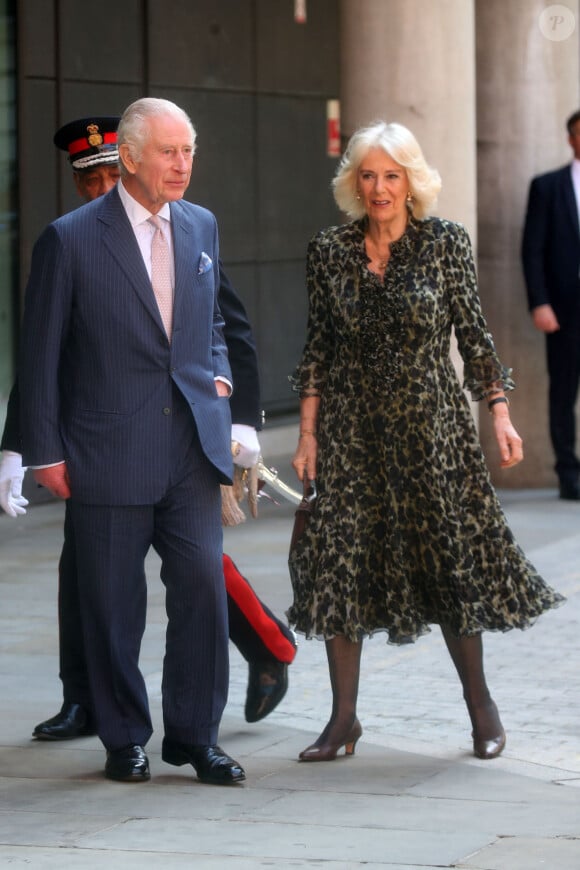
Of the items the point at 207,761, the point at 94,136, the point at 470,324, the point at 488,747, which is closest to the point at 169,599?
the point at 207,761

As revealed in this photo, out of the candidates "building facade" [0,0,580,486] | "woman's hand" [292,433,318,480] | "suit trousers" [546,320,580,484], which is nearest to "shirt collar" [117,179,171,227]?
"woman's hand" [292,433,318,480]

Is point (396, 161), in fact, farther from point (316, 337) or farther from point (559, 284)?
point (559, 284)

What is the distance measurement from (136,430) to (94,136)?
1.09m

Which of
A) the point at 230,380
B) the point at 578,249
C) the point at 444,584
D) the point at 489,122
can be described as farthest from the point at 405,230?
the point at 489,122

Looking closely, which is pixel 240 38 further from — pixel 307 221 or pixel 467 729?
pixel 467 729

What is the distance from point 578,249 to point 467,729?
5.44 meters

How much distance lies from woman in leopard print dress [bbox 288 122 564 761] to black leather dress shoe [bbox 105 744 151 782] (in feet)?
1.72

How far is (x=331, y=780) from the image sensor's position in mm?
5402

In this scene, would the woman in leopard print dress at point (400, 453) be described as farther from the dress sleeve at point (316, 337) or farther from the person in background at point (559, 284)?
the person in background at point (559, 284)

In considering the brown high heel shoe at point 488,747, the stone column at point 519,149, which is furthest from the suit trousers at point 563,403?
the brown high heel shoe at point 488,747

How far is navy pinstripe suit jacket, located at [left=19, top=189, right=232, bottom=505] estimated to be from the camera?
5.26 meters

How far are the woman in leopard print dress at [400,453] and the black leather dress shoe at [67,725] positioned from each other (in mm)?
752

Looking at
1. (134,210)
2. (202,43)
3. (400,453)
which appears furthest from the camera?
(202,43)

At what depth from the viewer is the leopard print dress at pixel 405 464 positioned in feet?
18.5
